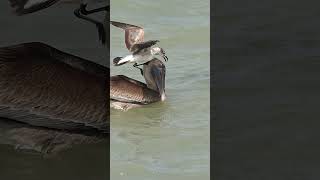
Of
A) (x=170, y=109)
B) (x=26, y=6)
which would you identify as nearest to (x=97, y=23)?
(x=26, y=6)

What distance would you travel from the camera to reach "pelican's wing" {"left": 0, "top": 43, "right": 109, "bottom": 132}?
3.07 m

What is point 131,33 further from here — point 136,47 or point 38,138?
point 38,138

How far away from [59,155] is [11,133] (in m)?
0.25

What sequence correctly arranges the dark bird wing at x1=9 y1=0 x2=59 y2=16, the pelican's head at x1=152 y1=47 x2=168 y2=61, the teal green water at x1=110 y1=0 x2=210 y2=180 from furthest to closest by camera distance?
the pelican's head at x1=152 y1=47 x2=168 y2=61 → the teal green water at x1=110 y1=0 x2=210 y2=180 → the dark bird wing at x1=9 y1=0 x2=59 y2=16

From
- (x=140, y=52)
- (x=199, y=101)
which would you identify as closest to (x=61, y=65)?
(x=140, y=52)

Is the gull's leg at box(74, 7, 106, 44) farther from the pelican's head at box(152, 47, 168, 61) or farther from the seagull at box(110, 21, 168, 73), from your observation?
the pelican's head at box(152, 47, 168, 61)

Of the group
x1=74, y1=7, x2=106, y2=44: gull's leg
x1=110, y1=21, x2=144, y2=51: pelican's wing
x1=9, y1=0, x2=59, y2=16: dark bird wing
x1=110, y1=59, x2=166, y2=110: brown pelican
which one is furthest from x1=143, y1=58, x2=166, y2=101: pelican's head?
x1=9, y1=0, x2=59, y2=16: dark bird wing

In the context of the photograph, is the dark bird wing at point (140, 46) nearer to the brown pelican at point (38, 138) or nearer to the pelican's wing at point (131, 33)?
the pelican's wing at point (131, 33)

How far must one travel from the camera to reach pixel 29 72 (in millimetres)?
3162

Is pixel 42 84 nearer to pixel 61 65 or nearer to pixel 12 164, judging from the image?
pixel 61 65

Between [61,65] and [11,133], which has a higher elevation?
[61,65]

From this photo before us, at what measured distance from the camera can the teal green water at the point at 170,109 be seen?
310 centimetres

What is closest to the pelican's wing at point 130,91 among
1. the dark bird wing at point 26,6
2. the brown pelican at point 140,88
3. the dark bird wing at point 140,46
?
the brown pelican at point 140,88

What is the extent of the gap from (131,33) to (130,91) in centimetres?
26
